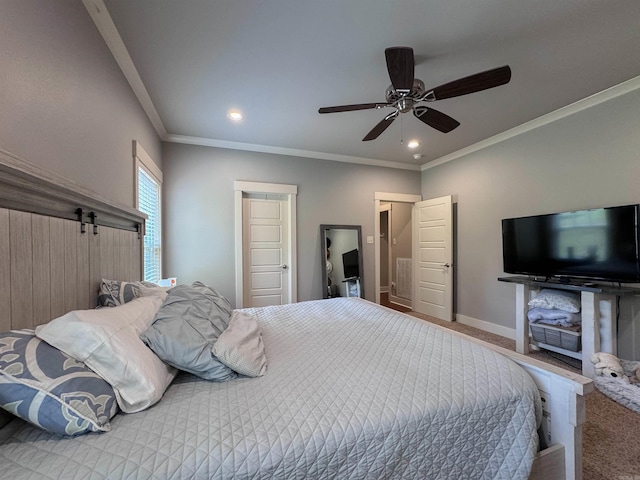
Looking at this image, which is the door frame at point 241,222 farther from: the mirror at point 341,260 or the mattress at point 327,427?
the mattress at point 327,427

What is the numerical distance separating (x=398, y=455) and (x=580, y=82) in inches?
127

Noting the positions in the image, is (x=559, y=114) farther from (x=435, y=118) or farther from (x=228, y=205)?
(x=228, y=205)

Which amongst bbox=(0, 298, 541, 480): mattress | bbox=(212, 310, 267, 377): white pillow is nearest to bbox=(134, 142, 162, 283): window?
bbox=(212, 310, 267, 377): white pillow

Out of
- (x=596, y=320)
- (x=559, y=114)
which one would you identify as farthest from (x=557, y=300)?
(x=559, y=114)

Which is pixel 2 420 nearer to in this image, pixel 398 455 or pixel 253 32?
pixel 398 455

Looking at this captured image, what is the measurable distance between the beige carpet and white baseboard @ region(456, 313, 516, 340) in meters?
1.18

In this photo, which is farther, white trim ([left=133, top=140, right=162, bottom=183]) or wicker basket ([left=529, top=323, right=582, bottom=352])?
wicker basket ([left=529, top=323, right=582, bottom=352])

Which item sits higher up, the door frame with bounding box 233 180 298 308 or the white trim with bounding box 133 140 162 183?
the white trim with bounding box 133 140 162 183

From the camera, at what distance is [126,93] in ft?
6.81

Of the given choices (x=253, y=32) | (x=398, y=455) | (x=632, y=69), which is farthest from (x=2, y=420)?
(x=632, y=69)

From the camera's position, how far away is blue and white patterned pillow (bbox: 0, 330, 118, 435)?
0.67 m

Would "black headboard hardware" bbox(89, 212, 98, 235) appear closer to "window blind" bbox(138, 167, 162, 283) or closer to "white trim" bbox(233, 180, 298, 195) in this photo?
"window blind" bbox(138, 167, 162, 283)

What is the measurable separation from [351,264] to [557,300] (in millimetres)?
2440

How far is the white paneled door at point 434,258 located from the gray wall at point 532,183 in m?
0.22
